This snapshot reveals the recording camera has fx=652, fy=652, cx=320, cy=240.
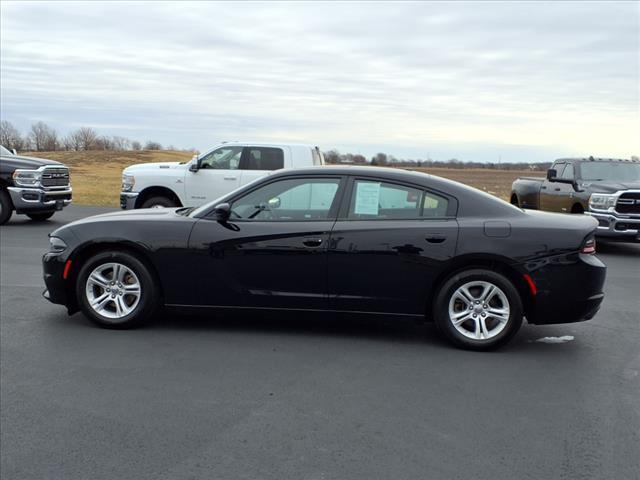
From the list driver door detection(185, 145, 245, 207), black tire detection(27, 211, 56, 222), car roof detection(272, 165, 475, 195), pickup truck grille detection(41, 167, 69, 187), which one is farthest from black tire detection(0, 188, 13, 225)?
car roof detection(272, 165, 475, 195)

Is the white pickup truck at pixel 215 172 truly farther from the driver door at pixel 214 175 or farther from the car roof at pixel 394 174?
the car roof at pixel 394 174

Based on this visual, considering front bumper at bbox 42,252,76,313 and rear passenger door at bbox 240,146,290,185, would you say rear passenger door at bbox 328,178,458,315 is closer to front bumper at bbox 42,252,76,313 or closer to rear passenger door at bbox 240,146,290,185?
front bumper at bbox 42,252,76,313

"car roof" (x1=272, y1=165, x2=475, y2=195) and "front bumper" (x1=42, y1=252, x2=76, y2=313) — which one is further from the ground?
"car roof" (x1=272, y1=165, x2=475, y2=195)

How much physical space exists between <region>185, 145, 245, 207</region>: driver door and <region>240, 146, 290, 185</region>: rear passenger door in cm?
14

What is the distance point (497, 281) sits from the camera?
5.68 meters

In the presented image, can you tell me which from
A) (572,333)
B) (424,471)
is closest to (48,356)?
(424,471)

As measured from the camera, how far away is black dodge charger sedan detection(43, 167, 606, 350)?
18.7ft

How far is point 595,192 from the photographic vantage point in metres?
13.1

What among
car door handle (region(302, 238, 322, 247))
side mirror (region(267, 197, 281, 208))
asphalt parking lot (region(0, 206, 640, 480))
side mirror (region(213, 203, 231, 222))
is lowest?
asphalt parking lot (region(0, 206, 640, 480))

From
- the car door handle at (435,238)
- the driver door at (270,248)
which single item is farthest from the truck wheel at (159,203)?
the car door handle at (435,238)

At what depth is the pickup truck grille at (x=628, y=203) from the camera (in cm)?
1256

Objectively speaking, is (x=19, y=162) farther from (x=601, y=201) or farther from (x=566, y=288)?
(x=566, y=288)

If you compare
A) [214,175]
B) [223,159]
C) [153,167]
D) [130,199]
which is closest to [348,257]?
[214,175]

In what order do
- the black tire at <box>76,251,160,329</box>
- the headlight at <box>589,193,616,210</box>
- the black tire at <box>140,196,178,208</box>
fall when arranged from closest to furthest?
the black tire at <box>76,251,160,329</box> → the headlight at <box>589,193,616,210</box> → the black tire at <box>140,196,178,208</box>
